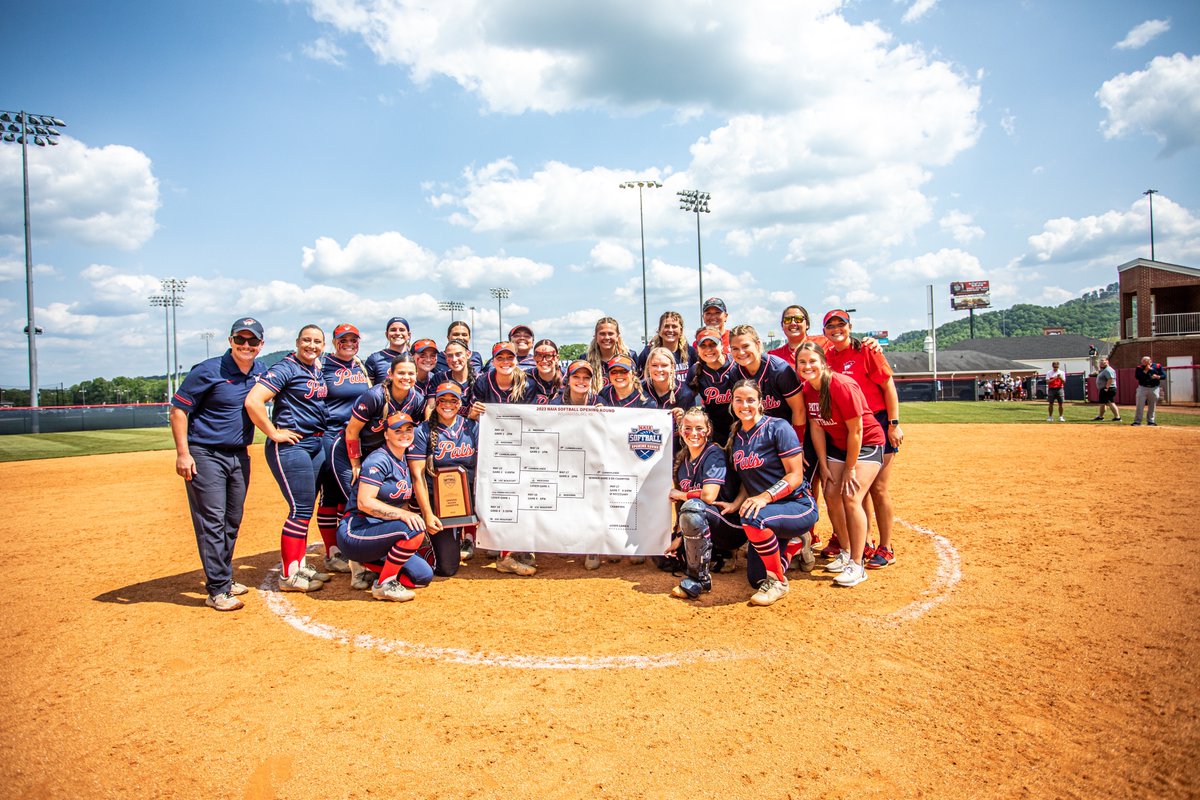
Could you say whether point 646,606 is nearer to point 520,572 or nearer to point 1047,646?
point 520,572

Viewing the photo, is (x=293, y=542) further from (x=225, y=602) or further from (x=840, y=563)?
(x=840, y=563)

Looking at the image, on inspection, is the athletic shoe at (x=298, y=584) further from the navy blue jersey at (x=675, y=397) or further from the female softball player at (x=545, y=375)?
the navy blue jersey at (x=675, y=397)

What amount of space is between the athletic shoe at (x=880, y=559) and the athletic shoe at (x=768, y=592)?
1.14m

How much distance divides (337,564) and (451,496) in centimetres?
145

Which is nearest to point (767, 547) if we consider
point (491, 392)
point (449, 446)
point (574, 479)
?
point (574, 479)

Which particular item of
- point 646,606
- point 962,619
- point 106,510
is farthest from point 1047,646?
point 106,510

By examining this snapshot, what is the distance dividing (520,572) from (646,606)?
145cm

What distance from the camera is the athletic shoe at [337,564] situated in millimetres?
5992

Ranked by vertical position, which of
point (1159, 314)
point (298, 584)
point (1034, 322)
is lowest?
point (298, 584)

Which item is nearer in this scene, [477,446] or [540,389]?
[477,446]

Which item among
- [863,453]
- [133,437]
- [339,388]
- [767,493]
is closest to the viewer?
[767,493]

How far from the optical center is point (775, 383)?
552 cm

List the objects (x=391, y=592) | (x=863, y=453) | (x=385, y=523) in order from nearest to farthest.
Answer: (x=391, y=592), (x=385, y=523), (x=863, y=453)

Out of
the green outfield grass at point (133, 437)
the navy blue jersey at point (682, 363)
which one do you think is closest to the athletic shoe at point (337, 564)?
the navy blue jersey at point (682, 363)
